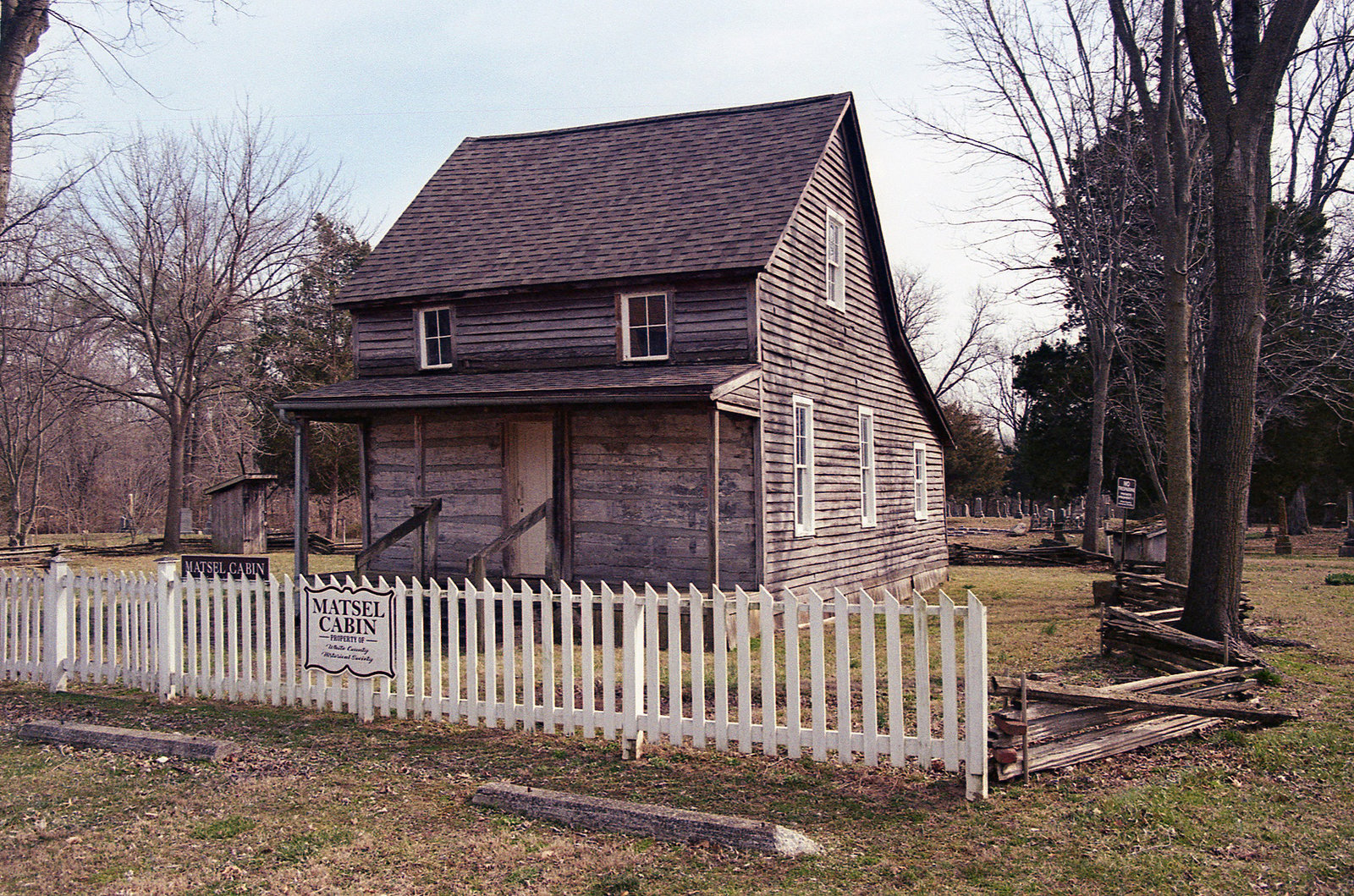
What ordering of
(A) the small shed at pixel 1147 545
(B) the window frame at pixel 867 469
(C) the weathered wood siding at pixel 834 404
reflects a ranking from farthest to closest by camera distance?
(A) the small shed at pixel 1147 545 < (B) the window frame at pixel 867 469 < (C) the weathered wood siding at pixel 834 404

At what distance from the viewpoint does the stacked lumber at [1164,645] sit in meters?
8.39

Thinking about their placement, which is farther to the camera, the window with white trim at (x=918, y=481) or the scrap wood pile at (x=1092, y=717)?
the window with white trim at (x=918, y=481)

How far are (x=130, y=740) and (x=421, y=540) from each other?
21.8 ft

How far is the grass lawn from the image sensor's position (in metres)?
4.57

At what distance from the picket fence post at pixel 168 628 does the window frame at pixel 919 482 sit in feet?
50.7

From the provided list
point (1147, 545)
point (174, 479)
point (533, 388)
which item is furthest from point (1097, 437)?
point (174, 479)

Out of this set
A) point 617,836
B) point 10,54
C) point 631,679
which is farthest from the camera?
point 10,54

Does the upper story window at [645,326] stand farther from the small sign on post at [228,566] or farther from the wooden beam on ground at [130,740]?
the wooden beam on ground at [130,740]

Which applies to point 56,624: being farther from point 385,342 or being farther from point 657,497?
point 385,342

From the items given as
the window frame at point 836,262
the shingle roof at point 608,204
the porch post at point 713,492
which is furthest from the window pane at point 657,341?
the window frame at point 836,262

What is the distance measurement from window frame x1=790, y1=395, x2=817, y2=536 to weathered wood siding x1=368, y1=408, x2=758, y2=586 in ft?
4.21

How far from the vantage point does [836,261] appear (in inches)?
667

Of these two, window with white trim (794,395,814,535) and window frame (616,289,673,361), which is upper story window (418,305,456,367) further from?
window with white trim (794,395,814,535)

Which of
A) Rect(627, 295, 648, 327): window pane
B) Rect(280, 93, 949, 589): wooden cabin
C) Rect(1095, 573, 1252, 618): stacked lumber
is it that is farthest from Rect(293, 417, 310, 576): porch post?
Rect(1095, 573, 1252, 618): stacked lumber
